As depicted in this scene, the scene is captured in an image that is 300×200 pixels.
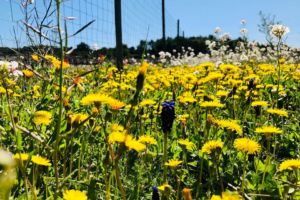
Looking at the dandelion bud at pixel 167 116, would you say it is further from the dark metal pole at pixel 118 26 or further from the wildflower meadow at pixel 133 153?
the dark metal pole at pixel 118 26

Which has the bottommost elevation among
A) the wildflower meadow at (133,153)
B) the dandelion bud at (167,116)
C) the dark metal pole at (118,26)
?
the wildflower meadow at (133,153)

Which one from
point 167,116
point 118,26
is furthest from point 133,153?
point 118,26

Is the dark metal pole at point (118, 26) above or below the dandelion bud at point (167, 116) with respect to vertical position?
above

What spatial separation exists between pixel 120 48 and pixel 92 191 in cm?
638

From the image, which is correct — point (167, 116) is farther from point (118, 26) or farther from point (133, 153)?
point (118, 26)

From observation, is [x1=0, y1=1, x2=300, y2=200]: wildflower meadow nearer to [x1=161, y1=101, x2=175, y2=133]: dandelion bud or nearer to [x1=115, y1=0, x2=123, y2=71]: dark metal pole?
[x1=161, y1=101, x2=175, y2=133]: dandelion bud

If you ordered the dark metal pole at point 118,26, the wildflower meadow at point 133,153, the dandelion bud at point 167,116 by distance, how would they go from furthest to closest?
the dark metal pole at point 118,26
the dandelion bud at point 167,116
the wildflower meadow at point 133,153

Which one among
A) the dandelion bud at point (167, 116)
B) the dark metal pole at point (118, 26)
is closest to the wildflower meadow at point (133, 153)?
the dandelion bud at point (167, 116)

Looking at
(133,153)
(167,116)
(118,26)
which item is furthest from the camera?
(118,26)

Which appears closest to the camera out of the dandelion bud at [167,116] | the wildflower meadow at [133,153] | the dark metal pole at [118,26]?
the wildflower meadow at [133,153]

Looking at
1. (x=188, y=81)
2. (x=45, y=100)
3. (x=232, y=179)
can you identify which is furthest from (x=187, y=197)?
(x=188, y=81)

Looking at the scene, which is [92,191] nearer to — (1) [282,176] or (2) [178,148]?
(1) [282,176]

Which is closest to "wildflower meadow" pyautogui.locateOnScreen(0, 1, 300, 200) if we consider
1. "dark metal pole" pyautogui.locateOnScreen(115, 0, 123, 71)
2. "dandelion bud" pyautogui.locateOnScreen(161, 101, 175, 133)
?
"dandelion bud" pyautogui.locateOnScreen(161, 101, 175, 133)

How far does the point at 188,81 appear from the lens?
312cm
